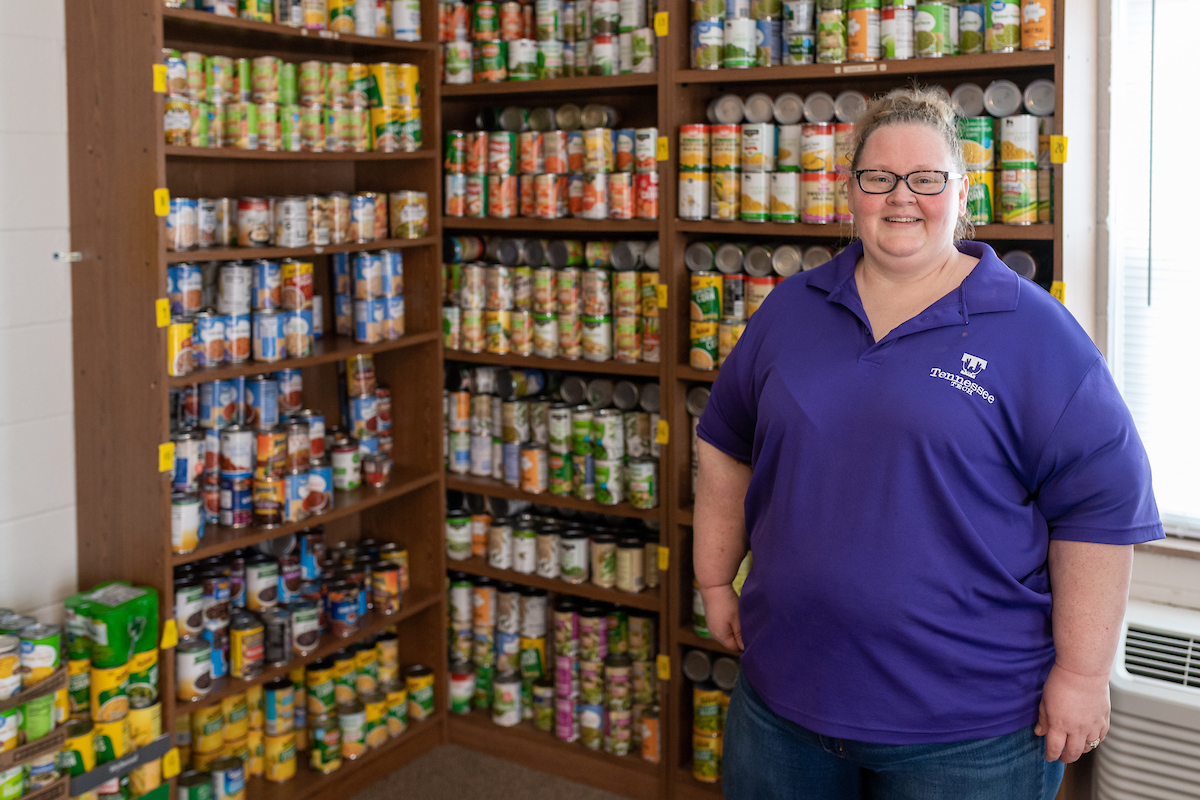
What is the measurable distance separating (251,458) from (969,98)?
1.88 meters

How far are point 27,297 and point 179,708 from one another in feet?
3.22

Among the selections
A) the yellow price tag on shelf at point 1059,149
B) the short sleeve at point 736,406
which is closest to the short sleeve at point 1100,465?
the short sleeve at point 736,406

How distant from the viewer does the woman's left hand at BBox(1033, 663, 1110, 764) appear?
61.2 inches

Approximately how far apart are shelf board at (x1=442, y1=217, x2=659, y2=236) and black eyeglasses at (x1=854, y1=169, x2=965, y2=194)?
1.29m

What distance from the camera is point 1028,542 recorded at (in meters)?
1.58

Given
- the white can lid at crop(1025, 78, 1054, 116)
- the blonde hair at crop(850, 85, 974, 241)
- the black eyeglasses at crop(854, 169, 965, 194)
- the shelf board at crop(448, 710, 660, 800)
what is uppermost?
the white can lid at crop(1025, 78, 1054, 116)

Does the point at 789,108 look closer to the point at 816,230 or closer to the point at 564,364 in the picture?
the point at 816,230

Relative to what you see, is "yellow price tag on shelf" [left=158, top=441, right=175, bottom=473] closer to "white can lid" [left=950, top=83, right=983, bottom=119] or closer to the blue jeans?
the blue jeans

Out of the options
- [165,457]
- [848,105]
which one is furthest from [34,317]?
[848,105]

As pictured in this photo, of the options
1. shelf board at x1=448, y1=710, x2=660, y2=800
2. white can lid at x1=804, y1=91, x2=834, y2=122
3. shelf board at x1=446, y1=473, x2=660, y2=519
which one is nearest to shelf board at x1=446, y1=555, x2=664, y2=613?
shelf board at x1=446, y1=473, x2=660, y2=519

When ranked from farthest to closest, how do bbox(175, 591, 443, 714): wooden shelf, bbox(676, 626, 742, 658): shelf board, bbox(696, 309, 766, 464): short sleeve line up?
bbox(676, 626, 742, 658): shelf board
bbox(175, 591, 443, 714): wooden shelf
bbox(696, 309, 766, 464): short sleeve

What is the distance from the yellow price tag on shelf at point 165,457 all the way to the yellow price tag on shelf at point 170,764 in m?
0.64

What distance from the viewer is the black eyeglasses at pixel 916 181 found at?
1.58m

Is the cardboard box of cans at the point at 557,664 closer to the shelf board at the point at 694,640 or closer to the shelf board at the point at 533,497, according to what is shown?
the shelf board at the point at 694,640
